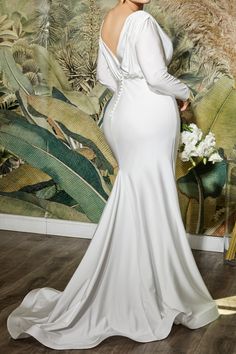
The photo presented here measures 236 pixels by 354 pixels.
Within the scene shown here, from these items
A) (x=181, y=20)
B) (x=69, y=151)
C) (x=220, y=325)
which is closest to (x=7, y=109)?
(x=69, y=151)

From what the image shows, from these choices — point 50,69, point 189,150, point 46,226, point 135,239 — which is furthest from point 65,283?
point 50,69

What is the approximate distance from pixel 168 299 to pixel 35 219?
2209mm

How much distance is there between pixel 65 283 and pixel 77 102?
1593 millimetres

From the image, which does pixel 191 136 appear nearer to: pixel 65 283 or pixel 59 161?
pixel 65 283

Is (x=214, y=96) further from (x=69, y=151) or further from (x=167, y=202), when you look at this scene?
(x=167, y=202)

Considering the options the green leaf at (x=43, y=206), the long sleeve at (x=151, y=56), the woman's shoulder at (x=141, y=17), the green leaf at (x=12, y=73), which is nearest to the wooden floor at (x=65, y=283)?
the green leaf at (x=43, y=206)

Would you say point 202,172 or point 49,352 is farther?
point 202,172

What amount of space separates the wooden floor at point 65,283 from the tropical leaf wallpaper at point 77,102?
32 cm

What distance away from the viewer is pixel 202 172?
206 inches

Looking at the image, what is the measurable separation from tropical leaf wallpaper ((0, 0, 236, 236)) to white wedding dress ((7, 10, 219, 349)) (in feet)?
4.91

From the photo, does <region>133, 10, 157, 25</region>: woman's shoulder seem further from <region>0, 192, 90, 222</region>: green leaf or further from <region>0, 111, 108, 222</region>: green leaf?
<region>0, 192, 90, 222</region>: green leaf

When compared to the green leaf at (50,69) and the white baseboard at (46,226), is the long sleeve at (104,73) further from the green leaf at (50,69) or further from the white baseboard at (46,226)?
the white baseboard at (46,226)

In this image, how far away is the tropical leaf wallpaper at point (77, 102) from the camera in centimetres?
511

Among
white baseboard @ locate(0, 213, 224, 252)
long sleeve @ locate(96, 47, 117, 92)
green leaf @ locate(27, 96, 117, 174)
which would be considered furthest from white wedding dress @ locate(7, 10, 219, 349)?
white baseboard @ locate(0, 213, 224, 252)
